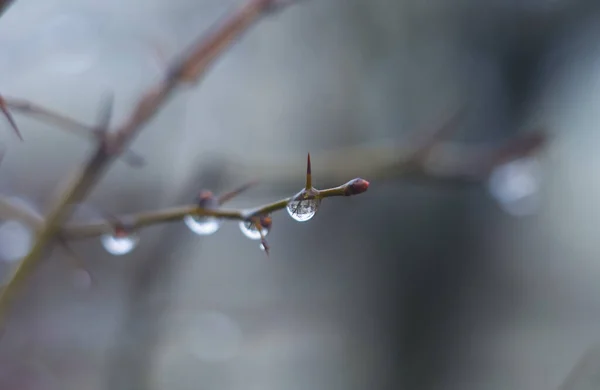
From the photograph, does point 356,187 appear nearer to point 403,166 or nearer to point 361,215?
point 403,166

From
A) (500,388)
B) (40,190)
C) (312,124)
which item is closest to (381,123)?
(312,124)

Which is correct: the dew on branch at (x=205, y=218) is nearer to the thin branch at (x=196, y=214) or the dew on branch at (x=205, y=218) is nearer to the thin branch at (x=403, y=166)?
the thin branch at (x=196, y=214)

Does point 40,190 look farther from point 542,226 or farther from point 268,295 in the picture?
point 542,226

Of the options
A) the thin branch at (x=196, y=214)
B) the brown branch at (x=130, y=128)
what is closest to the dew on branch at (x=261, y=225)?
the thin branch at (x=196, y=214)

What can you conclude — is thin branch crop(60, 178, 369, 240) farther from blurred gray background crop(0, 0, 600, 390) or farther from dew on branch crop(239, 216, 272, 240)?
blurred gray background crop(0, 0, 600, 390)

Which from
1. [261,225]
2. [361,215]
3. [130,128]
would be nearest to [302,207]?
[261,225]
